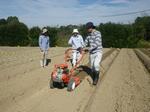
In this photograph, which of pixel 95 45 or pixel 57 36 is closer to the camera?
pixel 95 45

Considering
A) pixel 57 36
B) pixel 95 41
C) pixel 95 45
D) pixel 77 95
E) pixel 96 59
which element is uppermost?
pixel 95 41

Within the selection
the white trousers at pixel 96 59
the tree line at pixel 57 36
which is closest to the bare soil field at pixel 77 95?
the white trousers at pixel 96 59

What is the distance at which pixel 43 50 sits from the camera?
1681cm

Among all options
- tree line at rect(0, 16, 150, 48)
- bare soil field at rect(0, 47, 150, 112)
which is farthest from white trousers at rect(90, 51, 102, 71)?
tree line at rect(0, 16, 150, 48)

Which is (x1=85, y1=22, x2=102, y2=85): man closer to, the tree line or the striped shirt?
the striped shirt

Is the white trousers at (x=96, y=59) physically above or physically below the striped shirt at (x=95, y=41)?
below

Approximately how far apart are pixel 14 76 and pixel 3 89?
3087 millimetres

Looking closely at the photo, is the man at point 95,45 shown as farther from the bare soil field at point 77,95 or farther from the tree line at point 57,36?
the tree line at point 57,36

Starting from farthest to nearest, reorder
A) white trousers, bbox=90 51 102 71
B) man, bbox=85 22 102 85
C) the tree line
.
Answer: the tree line
white trousers, bbox=90 51 102 71
man, bbox=85 22 102 85

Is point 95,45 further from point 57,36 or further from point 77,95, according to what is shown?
point 57,36

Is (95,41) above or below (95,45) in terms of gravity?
above

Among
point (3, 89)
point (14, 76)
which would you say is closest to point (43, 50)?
point (14, 76)

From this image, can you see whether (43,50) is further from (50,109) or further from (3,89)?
(50,109)

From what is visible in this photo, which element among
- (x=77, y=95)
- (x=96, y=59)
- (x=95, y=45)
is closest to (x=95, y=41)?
(x=95, y=45)
